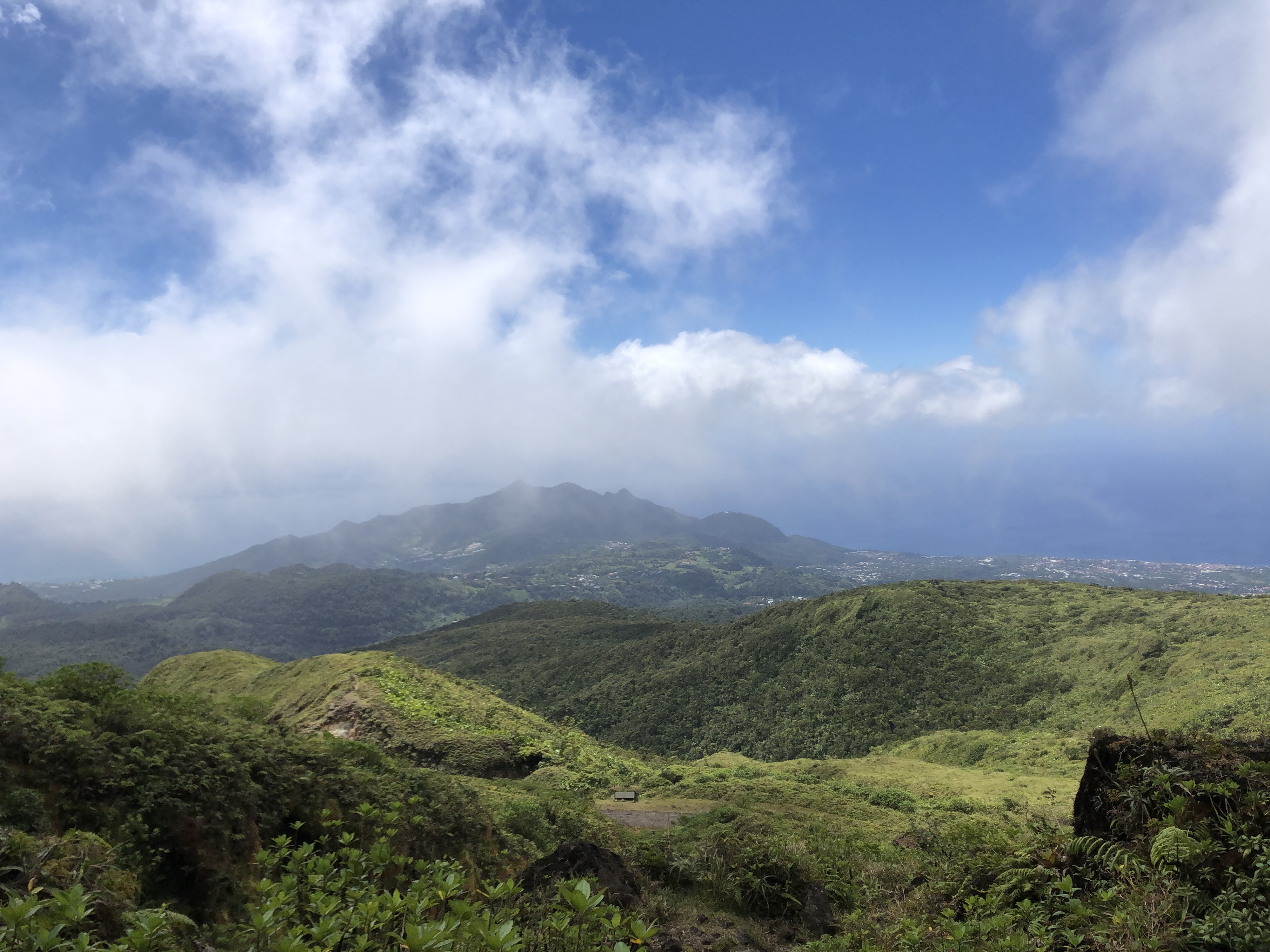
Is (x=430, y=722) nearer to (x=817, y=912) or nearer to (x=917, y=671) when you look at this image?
(x=817, y=912)

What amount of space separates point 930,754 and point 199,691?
158ft

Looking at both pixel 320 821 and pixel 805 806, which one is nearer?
pixel 320 821

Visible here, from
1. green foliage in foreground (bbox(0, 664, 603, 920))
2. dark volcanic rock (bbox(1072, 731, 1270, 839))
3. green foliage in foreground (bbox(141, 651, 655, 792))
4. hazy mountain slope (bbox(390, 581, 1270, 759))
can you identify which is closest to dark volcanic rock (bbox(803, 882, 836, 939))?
dark volcanic rock (bbox(1072, 731, 1270, 839))

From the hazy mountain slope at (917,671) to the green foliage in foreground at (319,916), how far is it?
3459 centimetres

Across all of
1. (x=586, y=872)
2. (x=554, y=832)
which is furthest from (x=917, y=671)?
(x=586, y=872)

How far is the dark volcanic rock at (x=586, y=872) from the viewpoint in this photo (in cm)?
814

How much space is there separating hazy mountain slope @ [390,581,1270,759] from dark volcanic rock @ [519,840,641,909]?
31052 millimetres

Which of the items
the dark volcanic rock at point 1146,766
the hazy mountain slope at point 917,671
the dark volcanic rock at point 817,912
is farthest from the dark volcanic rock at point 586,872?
the hazy mountain slope at point 917,671

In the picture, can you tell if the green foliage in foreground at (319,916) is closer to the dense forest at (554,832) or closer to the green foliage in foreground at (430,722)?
the dense forest at (554,832)

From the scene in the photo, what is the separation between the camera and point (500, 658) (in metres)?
99.7

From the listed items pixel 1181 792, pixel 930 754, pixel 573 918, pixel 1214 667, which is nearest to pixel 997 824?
pixel 1181 792

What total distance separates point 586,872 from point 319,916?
226 inches

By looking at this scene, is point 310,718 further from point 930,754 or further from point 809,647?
point 809,647

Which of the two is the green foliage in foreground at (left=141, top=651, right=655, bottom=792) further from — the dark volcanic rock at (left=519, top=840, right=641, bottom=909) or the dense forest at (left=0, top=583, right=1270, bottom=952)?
the dark volcanic rock at (left=519, top=840, right=641, bottom=909)
